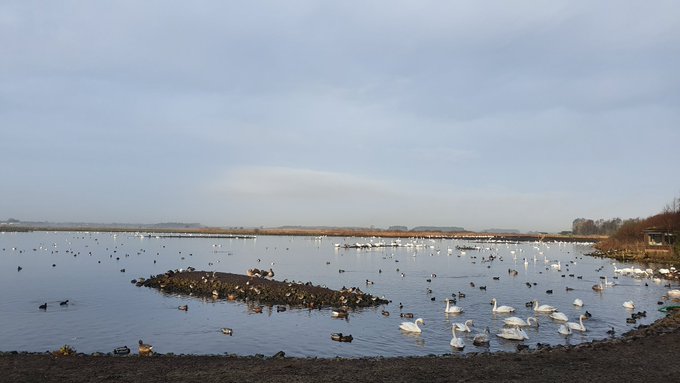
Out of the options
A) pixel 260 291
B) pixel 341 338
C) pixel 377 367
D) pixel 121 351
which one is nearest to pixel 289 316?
pixel 341 338

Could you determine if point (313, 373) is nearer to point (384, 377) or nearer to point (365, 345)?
point (384, 377)

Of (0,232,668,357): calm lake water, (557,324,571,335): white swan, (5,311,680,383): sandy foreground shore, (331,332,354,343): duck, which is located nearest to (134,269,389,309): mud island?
(0,232,668,357): calm lake water

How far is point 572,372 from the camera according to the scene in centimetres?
1515

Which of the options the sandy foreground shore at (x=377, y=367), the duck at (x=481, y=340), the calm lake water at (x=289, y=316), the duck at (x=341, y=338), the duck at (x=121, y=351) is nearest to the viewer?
the sandy foreground shore at (x=377, y=367)

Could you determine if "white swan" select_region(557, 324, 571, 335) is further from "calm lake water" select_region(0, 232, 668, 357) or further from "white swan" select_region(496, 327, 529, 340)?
"white swan" select_region(496, 327, 529, 340)

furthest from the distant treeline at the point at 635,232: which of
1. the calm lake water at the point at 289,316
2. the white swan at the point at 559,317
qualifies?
the white swan at the point at 559,317

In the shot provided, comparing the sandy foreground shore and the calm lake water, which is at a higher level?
the sandy foreground shore

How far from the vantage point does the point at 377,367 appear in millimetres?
16359

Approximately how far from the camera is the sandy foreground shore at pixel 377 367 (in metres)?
14.8

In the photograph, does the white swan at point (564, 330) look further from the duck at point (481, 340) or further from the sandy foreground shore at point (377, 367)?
the sandy foreground shore at point (377, 367)

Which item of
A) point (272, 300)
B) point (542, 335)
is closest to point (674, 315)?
point (542, 335)

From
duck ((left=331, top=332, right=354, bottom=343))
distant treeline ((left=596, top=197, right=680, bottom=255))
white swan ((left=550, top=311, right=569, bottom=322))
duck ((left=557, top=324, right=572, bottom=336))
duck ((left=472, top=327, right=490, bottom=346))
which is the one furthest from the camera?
distant treeline ((left=596, top=197, right=680, bottom=255))

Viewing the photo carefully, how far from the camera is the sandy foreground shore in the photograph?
48.6 ft

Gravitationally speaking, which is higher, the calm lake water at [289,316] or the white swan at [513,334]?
the white swan at [513,334]
